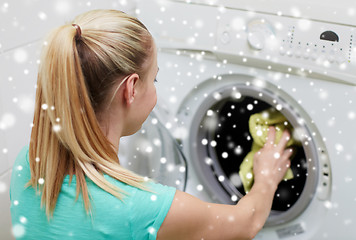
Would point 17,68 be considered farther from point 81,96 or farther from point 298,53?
point 298,53

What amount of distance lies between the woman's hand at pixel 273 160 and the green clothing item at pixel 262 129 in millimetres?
14

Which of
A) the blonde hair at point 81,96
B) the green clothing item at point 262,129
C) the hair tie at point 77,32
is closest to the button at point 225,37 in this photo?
the green clothing item at point 262,129

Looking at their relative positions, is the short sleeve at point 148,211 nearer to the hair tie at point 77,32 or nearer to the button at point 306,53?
the hair tie at point 77,32

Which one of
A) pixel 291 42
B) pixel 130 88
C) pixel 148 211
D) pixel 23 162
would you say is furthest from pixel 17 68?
pixel 291 42

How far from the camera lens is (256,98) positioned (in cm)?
120

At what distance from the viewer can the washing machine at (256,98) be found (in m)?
1.00

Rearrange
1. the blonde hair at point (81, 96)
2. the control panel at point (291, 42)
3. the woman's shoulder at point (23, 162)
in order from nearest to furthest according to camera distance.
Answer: the blonde hair at point (81, 96) → the woman's shoulder at point (23, 162) → the control panel at point (291, 42)

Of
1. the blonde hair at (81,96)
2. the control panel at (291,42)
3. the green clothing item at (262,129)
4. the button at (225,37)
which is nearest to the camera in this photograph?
the blonde hair at (81,96)

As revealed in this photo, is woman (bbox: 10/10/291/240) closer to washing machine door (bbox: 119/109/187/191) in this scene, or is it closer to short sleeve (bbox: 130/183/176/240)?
short sleeve (bbox: 130/183/176/240)

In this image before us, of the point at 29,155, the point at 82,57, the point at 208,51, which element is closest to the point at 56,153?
the point at 29,155

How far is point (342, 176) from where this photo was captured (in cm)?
105

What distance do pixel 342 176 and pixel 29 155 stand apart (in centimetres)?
74

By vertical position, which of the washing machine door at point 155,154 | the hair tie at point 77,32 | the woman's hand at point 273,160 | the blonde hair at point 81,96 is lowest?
the washing machine door at point 155,154

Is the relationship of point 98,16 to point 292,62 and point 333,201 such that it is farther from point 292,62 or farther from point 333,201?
point 333,201
